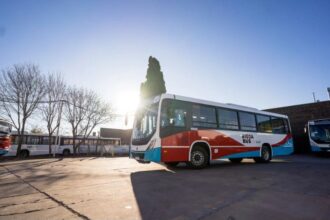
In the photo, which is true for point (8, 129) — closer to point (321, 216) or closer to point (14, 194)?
point (14, 194)

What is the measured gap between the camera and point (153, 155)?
7.88m

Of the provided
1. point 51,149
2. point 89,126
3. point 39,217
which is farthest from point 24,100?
point 39,217

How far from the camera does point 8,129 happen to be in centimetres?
1330

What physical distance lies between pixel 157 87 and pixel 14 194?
994 inches

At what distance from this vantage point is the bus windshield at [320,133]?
1664 centimetres

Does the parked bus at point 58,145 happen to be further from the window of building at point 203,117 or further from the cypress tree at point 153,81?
the window of building at point 203,117

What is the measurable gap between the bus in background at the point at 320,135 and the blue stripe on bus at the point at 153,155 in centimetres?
1533

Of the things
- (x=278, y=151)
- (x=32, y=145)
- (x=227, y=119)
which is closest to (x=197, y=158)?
(x=227, y=119)

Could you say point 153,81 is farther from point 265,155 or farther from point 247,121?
point 265,155

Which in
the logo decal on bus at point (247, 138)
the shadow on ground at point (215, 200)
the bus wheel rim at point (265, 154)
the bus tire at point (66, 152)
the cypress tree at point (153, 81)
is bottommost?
the shadow on ground at point (215, 200)

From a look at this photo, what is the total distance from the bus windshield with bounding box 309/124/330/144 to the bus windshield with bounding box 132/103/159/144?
15.5 metres

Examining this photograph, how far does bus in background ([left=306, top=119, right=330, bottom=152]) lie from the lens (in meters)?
16.5

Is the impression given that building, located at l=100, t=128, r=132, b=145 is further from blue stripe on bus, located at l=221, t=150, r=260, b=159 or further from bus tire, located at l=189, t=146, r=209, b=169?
bus tire, located at l=189, t=146, r=209, b=169

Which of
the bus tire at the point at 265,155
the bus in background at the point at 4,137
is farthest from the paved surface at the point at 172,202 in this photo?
the bus in background at the point at 4,137
